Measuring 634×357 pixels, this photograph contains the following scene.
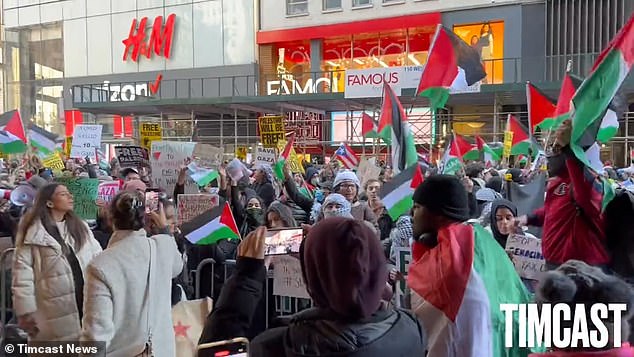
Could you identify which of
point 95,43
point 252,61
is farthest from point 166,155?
point 95,43

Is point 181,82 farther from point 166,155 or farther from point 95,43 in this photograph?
point 166,155

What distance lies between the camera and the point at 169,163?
25.0 ft

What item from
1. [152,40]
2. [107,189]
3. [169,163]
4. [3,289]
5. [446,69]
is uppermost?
[152,40]

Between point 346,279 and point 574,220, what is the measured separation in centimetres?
261

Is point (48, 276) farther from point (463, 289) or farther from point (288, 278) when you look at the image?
point (463, 289)

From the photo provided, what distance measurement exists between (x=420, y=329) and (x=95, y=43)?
37.1m

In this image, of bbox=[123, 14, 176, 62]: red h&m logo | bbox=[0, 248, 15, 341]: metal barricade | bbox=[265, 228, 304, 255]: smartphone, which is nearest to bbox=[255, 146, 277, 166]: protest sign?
bbox=[0, 248, 15, 341]: metal barricade

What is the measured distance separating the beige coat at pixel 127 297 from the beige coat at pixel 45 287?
2.32 ft

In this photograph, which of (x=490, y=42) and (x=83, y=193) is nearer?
(x=83, y=193)

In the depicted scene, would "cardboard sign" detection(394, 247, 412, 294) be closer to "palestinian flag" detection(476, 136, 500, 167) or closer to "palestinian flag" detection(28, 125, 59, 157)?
"palestinian flag" detection(28, 125, 59, 157)

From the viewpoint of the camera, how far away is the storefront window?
85.0 ft

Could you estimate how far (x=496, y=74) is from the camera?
85.1ft

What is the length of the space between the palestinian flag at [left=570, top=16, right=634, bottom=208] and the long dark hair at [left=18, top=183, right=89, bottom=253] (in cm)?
333

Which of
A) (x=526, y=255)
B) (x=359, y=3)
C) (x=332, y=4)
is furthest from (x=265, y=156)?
(x=332, y=4)
